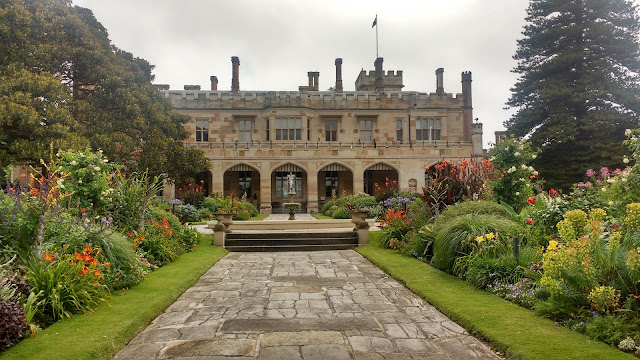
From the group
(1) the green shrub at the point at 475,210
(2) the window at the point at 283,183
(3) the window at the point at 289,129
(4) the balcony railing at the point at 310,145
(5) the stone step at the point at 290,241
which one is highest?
(3) the window at the point at 289,129

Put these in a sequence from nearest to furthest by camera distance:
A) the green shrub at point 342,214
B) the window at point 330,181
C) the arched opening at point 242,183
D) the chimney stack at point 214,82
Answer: the green shrub at point 342,214
the arched opening at point 242,183
the window at point 330,181
the chimney stack at point 214,82

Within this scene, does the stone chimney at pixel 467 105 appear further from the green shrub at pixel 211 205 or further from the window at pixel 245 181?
the green shrub at pixel 211 205

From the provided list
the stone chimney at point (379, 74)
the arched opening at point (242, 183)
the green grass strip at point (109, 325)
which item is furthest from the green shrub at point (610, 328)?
the stone chimney at point (379, 74)

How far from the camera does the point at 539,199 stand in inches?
310

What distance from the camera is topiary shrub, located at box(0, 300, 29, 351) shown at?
3.74 metres

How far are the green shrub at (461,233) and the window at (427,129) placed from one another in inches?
922

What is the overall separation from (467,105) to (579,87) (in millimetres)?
9220

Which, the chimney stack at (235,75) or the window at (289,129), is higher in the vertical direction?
the chimney stack at (235,75)

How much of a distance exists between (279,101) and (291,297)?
24152 millimetres

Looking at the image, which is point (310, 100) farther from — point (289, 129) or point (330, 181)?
point (330, 181)

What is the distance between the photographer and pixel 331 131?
30156 mm

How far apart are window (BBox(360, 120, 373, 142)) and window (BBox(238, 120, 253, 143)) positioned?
7.29 meters

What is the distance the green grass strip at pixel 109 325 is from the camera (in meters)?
3.71

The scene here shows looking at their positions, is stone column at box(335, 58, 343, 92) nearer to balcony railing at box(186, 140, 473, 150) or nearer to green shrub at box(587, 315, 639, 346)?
balcony railing at box(186, 140, 473, 150)
